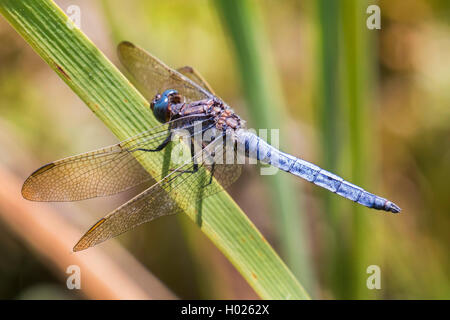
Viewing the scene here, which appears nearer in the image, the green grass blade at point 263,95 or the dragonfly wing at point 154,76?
the green grass blade at point 263,95

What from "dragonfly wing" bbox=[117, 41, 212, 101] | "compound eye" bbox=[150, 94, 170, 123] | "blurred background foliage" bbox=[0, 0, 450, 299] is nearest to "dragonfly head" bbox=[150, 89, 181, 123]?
"compound eye" bbox=[150, 94, 170, 123]

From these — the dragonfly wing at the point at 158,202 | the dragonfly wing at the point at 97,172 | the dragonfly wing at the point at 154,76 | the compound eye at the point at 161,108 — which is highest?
the dragonfly wing at the point at 154,76

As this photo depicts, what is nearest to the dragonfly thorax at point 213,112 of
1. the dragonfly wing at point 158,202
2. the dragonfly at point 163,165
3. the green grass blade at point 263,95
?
the dragonfly at point 163,165

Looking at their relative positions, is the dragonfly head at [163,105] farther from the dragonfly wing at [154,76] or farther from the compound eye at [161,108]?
the dragonfly wing at [154,76]

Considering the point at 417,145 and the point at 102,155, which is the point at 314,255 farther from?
the point at 102,155

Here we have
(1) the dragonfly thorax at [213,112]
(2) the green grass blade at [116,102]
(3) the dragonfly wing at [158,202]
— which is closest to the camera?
(2) the green grass blade at [116,102]

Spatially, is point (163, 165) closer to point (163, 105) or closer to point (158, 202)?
point (158, 202)

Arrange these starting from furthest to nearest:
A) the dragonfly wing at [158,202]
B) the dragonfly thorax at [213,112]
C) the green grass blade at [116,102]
Answer: the dragonfly thorax at [213,112] → the dragonfly wing at [158,202] → the green grass blade at [116,102]

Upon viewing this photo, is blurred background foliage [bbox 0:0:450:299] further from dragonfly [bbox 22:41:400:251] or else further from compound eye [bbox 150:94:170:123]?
compound eye [bbox 150:94:170:123]
